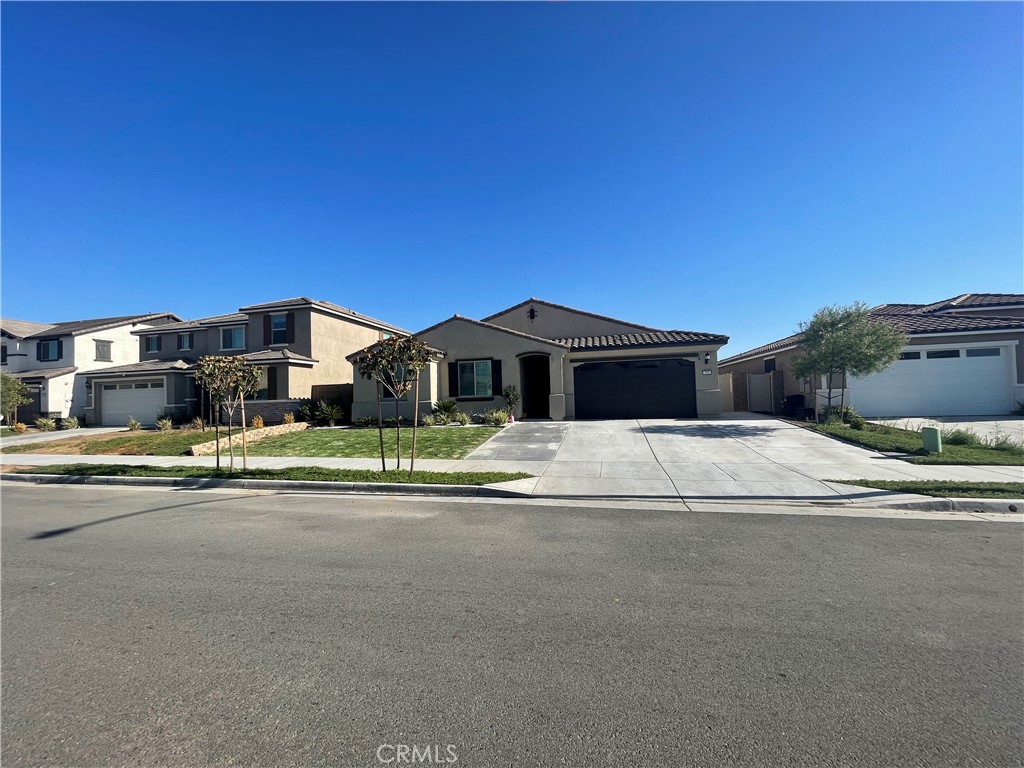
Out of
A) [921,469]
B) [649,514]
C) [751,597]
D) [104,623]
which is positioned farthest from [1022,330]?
[104,623]

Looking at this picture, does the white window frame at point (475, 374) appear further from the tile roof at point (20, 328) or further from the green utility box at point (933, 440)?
the tile roof at point (20, 328)

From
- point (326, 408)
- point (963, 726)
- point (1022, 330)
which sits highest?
point (1022, 330)

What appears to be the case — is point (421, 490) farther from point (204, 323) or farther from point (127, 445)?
point (204, 323)

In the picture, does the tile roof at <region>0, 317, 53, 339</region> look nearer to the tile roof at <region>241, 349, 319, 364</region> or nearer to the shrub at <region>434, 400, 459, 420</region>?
the tile roof at <region>241, 349, 319, 364</region>

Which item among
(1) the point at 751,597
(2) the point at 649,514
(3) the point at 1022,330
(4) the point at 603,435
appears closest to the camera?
(1) the point at 751,597

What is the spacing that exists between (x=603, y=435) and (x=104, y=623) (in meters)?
13.6

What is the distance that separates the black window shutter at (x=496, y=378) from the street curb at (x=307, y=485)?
461 inches

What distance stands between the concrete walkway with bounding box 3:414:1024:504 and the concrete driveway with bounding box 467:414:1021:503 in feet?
0.07

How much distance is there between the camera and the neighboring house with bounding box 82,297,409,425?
22891mm

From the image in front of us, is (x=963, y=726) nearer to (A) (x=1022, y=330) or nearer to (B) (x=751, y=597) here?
(B) (x=751, y=597)

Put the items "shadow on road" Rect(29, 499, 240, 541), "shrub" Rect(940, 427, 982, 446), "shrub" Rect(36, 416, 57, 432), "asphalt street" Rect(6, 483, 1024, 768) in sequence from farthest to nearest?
"shrub" Rect(36, 416, 57, 432) → "shrub" Rect(940, 427, 982, 446) → "shadow on road" Rect(29, 499, 240, 541) → "asphalt street" Rect(6, 483, 1024, 768)

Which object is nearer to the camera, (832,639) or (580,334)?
(832,639)

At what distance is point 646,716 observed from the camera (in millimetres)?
2625

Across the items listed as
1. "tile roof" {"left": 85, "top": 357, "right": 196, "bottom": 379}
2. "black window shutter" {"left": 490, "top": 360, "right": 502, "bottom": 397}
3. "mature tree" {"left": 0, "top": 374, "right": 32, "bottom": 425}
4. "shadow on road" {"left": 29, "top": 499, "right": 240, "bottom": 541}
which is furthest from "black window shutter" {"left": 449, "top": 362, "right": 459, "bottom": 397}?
"mature tree" {"left": 0, "top": 374, "right": 32, "bottom": 425}
